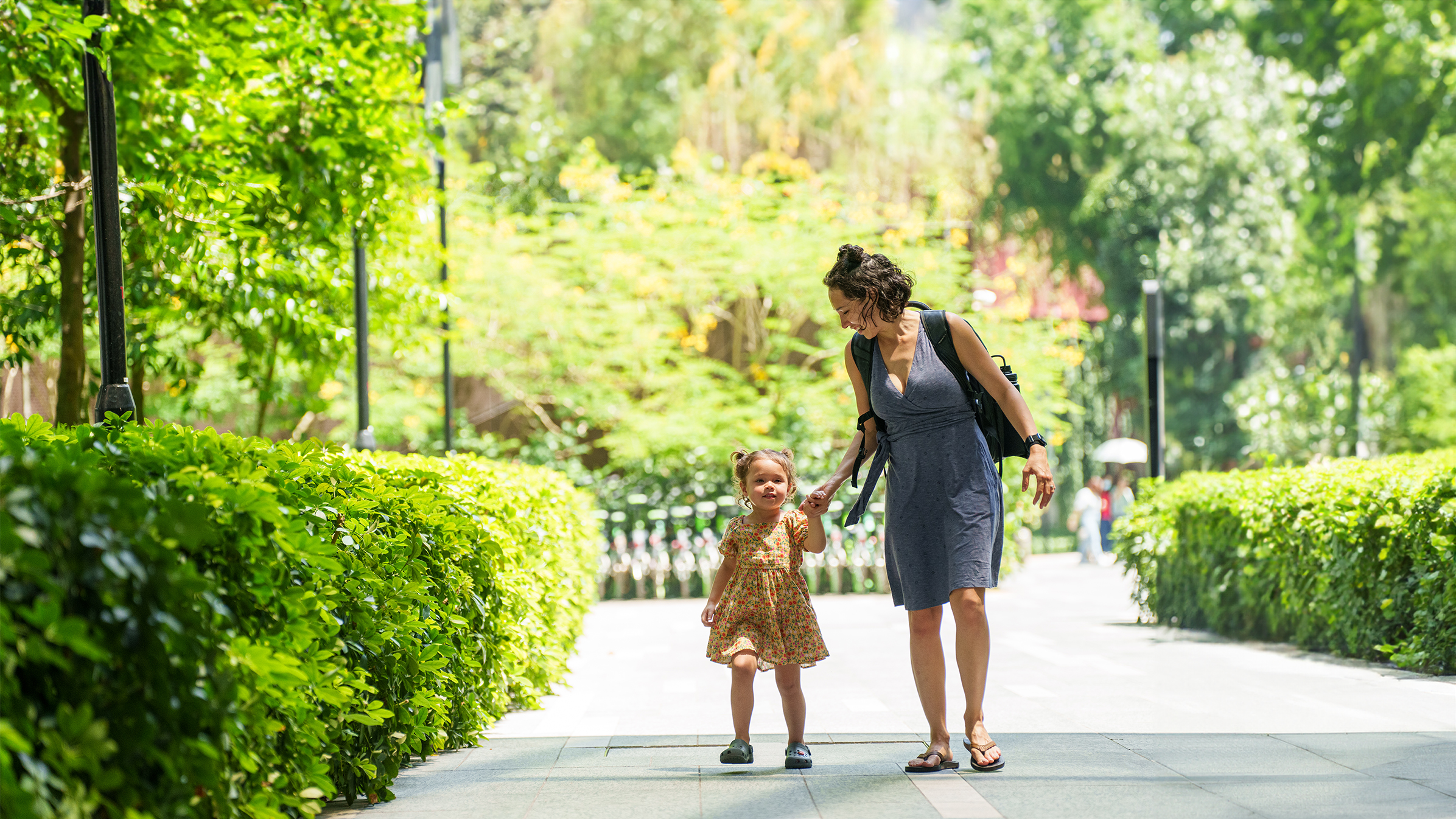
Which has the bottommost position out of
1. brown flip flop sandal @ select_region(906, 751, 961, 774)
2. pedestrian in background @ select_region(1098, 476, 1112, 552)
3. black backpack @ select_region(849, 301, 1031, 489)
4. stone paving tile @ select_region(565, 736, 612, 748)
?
pedestrian in background @ select_region(1098, 476, 1112, 552)

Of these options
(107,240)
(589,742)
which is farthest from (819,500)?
(107,240)

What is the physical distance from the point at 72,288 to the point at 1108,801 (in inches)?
362

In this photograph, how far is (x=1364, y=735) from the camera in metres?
6.12

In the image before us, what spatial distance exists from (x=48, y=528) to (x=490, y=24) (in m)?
35.1

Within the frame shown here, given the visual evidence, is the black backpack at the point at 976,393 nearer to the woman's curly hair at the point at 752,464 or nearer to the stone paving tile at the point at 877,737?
the woman's curly hair at the point at 752,464

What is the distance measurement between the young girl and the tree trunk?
23.1ft

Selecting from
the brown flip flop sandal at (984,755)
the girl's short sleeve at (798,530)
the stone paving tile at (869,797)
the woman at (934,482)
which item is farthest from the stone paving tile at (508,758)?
the brown flip flop sandal at (984,755)

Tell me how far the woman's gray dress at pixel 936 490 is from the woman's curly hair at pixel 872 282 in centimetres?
18

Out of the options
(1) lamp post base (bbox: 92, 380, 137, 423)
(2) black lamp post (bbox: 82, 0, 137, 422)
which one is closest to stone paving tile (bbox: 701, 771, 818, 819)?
(1) lamp post base (bbox: 92, 380, 137, 423)

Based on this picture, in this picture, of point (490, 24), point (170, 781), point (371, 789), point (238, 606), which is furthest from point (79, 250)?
point (490, 24)

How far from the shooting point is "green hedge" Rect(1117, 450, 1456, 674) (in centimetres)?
841

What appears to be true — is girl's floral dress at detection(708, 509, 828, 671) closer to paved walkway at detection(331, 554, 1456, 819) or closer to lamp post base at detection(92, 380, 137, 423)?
paved walkway at detection(331, 554, 1456, 819)

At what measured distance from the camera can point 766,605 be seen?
5.63 m

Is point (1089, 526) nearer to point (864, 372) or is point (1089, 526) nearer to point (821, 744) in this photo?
point (821, 744)
